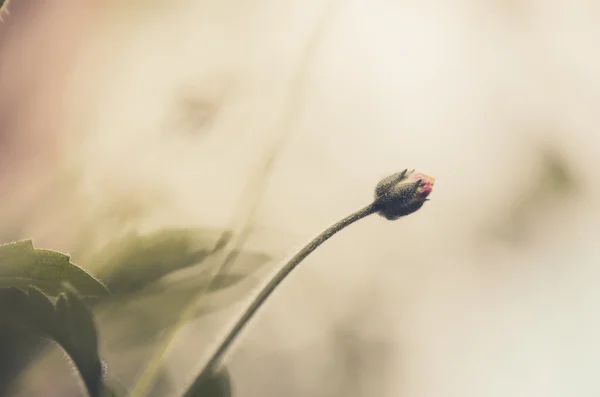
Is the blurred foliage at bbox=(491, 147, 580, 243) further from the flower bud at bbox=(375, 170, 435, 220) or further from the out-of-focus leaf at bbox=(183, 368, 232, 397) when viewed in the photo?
the out-of-focus leaf at bbox=(183, 368, 232, 397)

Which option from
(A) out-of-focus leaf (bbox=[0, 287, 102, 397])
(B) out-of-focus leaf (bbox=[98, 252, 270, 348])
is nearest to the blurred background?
(B) out-of-focus leaf (bbox=[98, 252, 270, 348])

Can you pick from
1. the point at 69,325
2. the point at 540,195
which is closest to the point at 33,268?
the point at 69,325

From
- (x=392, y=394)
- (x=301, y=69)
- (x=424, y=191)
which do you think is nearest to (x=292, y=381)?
(x=392, y=394)

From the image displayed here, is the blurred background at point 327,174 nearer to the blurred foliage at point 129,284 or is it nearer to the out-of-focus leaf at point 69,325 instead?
the blurred foliage at point 129,284

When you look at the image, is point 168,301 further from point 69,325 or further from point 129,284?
point 69,325

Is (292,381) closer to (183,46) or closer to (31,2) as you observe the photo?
(183,46)

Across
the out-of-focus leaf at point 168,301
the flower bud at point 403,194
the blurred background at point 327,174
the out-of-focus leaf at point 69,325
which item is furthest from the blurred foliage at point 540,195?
the out-of-focus leaf at point 69,325
